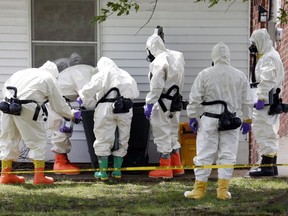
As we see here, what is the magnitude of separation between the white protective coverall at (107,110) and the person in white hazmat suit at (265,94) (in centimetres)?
189

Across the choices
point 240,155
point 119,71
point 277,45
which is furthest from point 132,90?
point 277,45

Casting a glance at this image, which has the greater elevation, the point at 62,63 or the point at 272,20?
the point at 272,20

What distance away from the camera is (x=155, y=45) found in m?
11.8

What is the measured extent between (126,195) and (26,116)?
5.88 ft

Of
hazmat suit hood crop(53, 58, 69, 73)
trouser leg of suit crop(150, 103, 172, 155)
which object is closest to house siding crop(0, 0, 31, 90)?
hazmat suit hood crop(53, 58, 69, 73)

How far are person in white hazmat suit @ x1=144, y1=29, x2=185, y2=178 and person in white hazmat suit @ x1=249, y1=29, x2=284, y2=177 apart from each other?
3.82ft

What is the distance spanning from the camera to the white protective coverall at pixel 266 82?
11508 mm

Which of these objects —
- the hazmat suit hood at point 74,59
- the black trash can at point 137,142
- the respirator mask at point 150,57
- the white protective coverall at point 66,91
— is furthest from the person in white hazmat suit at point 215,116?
the hazmat suit hood at point 74,59

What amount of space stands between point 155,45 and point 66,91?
163 cm

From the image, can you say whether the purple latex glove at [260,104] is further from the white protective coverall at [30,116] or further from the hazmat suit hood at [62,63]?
the hazmat suit hood at [62,63]

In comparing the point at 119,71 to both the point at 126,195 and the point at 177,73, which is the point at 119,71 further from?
the point at 126,195

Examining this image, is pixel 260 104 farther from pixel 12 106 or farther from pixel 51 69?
pixel 12 106

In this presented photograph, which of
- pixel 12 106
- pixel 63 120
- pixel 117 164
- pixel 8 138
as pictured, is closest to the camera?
pixel 12 106

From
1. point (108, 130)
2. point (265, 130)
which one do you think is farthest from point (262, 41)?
point (108, 130)
